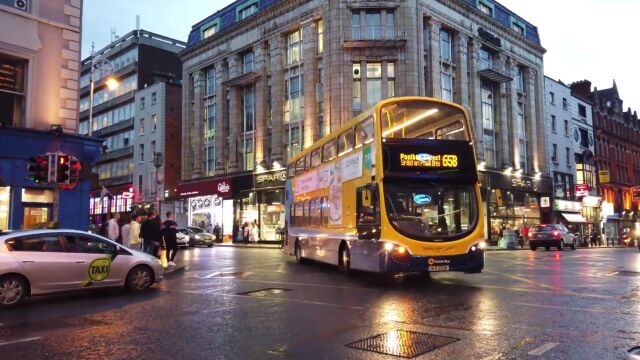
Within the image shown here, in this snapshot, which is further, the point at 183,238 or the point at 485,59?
the point at 485,59

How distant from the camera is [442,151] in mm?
13070

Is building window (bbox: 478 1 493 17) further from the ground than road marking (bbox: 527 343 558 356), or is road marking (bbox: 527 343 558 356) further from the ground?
building window (bbox: 478 1 493 17)

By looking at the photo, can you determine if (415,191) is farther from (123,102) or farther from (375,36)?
(123,102)

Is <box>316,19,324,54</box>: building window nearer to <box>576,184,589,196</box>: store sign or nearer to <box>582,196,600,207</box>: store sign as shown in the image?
<box>576,184,589,196</box>: store sign

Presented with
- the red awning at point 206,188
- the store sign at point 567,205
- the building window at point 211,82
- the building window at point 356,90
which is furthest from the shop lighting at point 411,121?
the store sign at point 567,205

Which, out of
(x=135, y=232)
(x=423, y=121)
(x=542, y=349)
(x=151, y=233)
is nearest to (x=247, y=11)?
(x=135, y=232)

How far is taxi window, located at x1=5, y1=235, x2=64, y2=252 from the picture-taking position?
10.2 m

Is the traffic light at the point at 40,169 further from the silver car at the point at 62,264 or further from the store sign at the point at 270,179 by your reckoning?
the store sign at the point at 270,179

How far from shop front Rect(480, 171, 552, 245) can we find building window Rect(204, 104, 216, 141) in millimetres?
23525

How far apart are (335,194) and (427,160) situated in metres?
3.72

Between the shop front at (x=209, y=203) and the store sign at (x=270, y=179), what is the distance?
3.59 meters

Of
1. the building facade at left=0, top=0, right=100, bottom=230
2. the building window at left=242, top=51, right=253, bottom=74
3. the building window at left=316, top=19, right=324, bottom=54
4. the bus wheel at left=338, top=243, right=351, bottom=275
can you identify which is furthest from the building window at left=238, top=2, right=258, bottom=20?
the bus wheel at left=338, top=243, right=351, bottom=275

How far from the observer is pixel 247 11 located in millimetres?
45906

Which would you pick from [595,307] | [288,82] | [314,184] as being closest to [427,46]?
[288,82]
